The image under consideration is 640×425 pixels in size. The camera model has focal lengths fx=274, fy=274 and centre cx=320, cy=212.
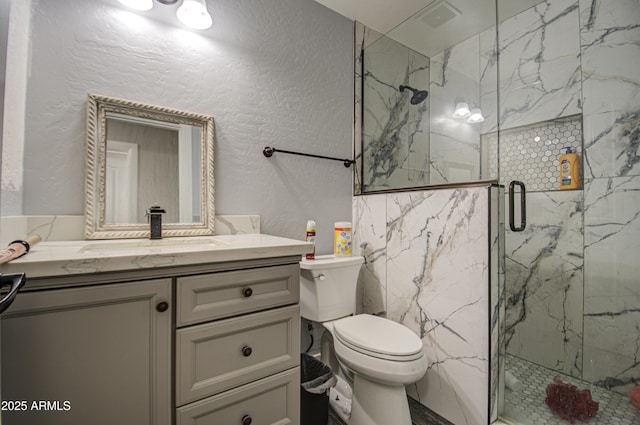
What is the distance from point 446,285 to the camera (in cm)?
141

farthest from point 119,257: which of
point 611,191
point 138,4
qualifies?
point 611,191

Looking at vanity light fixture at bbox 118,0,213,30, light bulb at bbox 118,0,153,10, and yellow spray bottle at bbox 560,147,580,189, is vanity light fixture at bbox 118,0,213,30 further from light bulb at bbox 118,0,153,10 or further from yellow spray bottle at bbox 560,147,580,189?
yellow spray bottle at bbox 560,147,580,189

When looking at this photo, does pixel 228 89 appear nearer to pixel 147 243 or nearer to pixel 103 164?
pixel 103 164

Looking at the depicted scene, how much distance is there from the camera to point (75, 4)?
1116 millimetres

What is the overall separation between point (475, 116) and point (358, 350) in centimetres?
144

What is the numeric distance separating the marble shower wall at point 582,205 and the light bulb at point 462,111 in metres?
0.18

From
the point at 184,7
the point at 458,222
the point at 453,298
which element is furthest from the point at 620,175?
the point at 184,7

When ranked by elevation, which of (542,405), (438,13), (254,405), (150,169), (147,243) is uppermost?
(438,13)

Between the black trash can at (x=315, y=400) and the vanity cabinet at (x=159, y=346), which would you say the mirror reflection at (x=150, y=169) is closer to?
the vanity cabinet at (x=159, y=346)

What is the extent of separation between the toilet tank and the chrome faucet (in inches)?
27.2

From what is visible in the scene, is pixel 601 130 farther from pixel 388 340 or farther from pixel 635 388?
pixel 388 340

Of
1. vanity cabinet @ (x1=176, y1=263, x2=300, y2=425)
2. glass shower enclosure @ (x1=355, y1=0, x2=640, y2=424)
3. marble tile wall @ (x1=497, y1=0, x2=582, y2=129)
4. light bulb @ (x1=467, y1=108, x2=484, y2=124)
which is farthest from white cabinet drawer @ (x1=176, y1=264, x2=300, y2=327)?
marble tile wall @ (x1=497, y1=0, x2=582, y2=129)

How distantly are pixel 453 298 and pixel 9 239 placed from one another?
5.90ft

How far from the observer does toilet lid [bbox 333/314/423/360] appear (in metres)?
1.15
